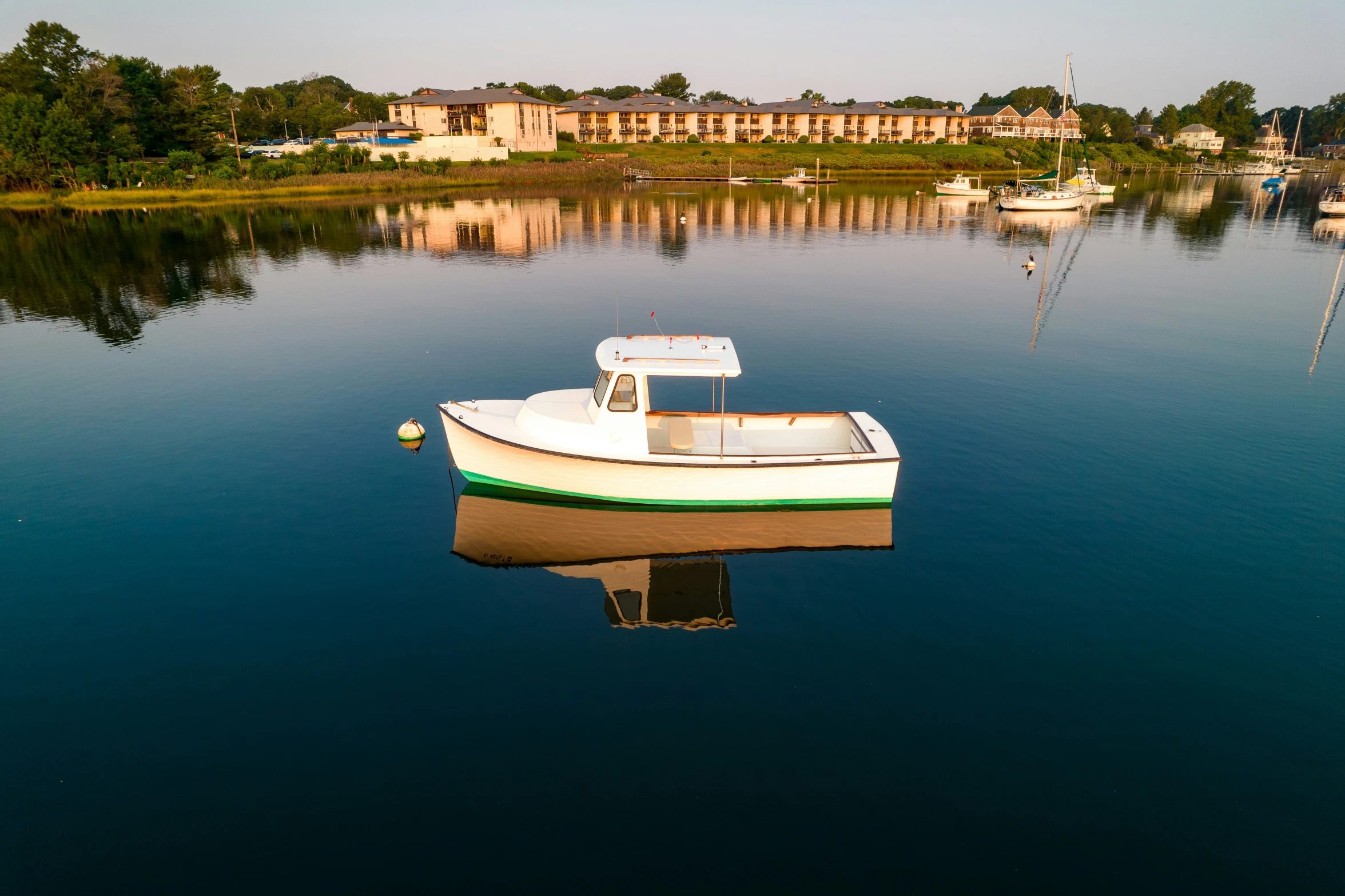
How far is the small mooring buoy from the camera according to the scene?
24312 millimetres

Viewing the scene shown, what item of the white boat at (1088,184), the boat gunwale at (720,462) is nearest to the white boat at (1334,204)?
the white boat at (1088,184)

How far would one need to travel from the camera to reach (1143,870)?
10.3 metres

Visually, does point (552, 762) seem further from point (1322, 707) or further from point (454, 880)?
point (1322, 707)

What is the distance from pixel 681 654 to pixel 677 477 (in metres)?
5.60

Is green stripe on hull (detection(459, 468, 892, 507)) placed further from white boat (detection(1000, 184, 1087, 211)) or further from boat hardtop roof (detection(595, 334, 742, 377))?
white boat (detection(1000, 184, 1087, 211))

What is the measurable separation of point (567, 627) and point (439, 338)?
26.2m

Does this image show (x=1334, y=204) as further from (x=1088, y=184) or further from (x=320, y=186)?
(x=320, y=186)

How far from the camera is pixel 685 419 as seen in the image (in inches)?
851

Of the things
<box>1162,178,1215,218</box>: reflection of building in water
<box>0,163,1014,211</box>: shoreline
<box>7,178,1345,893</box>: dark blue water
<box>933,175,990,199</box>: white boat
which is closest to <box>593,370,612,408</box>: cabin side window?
<box>7,178,1345,893</box>: dark blue water

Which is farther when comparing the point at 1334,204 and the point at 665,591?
the point at 1334,204

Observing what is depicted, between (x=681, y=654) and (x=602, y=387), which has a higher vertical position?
(x=602, y=387)

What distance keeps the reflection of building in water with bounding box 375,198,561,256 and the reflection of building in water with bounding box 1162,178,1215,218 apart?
8425 centimetres

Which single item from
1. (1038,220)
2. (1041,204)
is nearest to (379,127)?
(1041,204)

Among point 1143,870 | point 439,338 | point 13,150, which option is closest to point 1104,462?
point 1143,870
